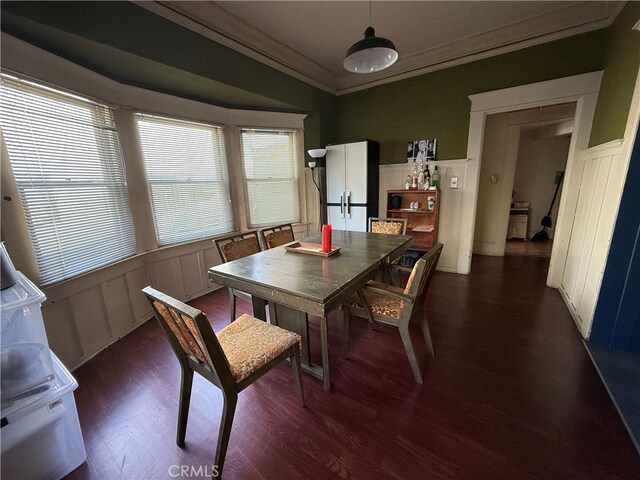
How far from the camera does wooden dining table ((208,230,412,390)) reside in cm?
141

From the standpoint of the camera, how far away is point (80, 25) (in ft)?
5.50

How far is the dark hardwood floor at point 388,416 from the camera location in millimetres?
1246

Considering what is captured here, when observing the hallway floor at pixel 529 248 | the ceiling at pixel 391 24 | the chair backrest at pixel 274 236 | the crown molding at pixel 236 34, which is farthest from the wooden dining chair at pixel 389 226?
the hallway floor at pixel 529 248

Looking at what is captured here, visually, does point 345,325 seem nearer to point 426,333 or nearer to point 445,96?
point 426,333

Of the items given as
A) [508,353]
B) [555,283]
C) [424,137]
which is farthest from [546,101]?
[508,353]

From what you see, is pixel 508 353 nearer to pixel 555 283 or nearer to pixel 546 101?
pixel 555 283

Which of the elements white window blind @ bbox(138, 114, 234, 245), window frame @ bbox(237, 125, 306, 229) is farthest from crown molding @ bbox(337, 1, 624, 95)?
white window blind @ bbox(138, 114, 234, 245)

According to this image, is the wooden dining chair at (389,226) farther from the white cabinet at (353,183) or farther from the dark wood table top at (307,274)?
the white cabinet at (353,183)

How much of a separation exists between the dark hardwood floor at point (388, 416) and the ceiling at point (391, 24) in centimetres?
285

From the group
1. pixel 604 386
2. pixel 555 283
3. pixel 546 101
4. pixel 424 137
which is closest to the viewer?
pixel 604 386

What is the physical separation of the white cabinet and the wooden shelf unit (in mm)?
372

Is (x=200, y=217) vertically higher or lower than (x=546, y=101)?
lower

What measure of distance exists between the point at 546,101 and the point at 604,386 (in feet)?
Result: 9.30

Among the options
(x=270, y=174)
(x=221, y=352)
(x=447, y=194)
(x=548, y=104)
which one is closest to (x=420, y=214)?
(x=447, y=194)
